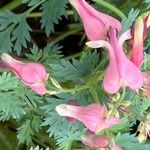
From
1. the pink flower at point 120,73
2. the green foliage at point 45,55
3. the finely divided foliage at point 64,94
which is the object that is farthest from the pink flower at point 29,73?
the green foliage at point 45,55

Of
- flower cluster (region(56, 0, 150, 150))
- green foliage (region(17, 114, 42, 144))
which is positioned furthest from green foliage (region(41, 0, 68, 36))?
flower cluster (region(56, 0, 150, 150))

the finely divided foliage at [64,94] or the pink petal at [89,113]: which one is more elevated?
the pink petal at [89,113]

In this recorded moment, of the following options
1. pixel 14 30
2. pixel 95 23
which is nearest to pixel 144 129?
pixel 95 23

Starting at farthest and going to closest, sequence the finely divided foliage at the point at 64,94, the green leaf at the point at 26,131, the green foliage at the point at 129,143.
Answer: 1. the green leaf at the point at 26,131
2. the green foliage at the point at 129,143
3. the finely divided foliage at the point at 64,94

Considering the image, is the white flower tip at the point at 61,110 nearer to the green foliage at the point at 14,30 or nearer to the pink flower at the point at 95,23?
the pink flower at the point at 95,23

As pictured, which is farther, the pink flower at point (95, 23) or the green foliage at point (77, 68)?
the green foliage at point (77, 68)

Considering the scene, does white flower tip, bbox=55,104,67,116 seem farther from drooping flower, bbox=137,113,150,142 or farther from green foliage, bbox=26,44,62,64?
green foliage, bbox=26,44,62,64

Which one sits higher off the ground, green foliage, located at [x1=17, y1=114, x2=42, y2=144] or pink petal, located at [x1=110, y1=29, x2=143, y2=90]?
pink petal, located at [x1=110, y1=29, x2=143, y2=90]

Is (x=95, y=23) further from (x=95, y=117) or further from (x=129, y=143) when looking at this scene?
(x=129, y=143)
